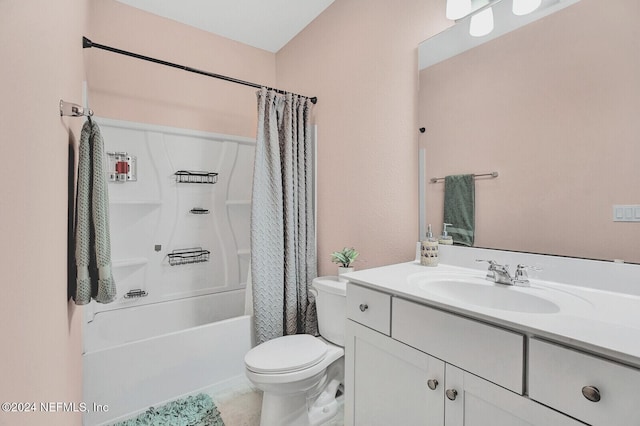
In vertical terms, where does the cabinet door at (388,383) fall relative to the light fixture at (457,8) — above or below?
below

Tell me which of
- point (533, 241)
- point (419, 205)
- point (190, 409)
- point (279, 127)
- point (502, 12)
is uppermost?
point (502, 12)

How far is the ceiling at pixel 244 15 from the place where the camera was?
2.23m

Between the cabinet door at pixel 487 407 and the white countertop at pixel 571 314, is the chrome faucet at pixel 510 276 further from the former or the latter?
the cabinet door at pixel 487 407

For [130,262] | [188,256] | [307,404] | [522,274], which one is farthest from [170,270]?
[522,274]

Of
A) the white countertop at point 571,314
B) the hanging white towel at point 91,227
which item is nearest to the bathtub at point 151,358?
the hanging white towel at point 91,227

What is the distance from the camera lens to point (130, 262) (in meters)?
2.29

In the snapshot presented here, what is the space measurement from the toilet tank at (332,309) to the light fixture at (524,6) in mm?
1506

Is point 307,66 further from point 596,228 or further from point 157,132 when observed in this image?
point 596,228

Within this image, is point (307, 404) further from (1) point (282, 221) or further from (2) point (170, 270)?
(2) point (170, 270)

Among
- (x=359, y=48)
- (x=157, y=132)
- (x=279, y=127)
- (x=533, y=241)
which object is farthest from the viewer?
(x=157, y=132)

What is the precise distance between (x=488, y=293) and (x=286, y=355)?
39.5 inches

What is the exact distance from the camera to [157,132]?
2396 mm

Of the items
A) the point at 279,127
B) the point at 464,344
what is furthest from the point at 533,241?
the point at 279,127

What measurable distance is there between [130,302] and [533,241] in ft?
8.63
